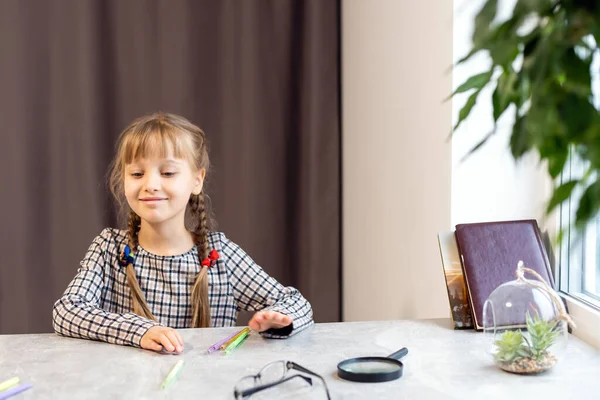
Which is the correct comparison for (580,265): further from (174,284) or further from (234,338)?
(174,284)

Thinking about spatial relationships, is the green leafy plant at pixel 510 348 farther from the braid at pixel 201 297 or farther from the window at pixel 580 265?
the braid at pixel 201 297

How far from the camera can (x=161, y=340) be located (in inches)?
47.4

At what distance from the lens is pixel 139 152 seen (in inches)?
61.8

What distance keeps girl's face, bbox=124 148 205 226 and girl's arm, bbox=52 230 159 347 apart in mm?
173

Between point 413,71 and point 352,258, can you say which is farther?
point 352,258

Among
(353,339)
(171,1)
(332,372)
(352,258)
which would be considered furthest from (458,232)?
(171,1)

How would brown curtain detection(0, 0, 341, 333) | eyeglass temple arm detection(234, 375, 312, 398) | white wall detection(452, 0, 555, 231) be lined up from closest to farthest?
1. eyeglass temple arm detection(234, 375, 312, 398)
2. white wall detection(452, 0, 555, 231)
3. brown curtain detection(0, 0, 341, 333)

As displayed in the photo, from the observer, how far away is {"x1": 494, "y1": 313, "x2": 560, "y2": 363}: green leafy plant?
107 cm

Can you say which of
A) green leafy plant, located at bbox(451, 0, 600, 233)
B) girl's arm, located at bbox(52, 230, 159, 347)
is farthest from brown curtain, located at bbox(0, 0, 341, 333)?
green leafy plant, located at bbox(451, 0, 600, 233)

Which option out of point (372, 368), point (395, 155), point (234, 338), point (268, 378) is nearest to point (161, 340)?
point (234, 338)

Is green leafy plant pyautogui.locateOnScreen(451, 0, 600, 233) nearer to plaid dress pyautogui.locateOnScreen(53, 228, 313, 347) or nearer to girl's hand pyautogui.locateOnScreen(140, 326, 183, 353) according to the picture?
girl's hand pyautogui.locateOnScreen(140, 326, 183, 353)

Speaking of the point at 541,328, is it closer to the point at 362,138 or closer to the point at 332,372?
the point at 332,372

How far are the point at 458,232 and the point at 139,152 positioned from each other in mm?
670

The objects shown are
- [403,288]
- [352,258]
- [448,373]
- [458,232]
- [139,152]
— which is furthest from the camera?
[352,258]
